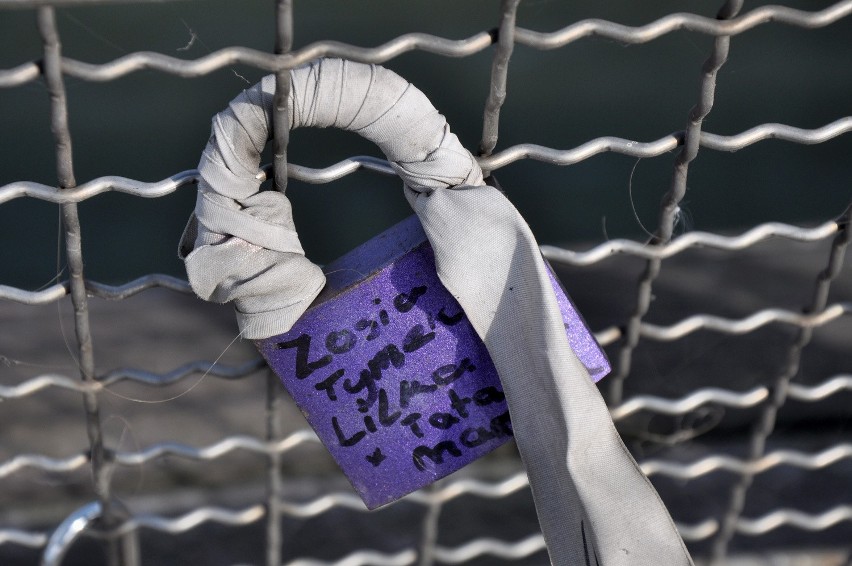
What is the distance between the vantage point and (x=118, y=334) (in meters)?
1.20

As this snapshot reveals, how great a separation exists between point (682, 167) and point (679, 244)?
87 millimetres

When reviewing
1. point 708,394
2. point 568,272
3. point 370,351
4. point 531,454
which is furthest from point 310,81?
point 568,272

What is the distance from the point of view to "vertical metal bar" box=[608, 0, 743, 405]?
0.73m

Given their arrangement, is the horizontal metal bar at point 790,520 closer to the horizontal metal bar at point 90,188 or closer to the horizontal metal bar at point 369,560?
the horizontal metal bar at point 369,560

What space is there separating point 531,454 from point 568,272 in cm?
63

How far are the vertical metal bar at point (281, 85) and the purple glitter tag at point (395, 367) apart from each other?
116mm

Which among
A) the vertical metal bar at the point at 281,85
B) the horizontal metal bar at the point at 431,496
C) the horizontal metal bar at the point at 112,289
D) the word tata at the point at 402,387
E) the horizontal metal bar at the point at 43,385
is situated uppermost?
the vertical metal bar at the point at 281,85

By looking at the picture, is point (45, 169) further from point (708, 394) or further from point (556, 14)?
point (708, 394)

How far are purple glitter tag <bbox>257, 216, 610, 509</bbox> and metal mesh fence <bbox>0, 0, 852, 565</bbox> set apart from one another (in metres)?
0.09

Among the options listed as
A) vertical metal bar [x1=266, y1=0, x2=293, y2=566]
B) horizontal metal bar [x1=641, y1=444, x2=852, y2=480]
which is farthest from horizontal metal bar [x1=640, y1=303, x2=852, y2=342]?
vertical metal bar [x1=266, y1=0, x2=293, y2=566]

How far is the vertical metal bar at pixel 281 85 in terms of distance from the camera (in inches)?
25.5

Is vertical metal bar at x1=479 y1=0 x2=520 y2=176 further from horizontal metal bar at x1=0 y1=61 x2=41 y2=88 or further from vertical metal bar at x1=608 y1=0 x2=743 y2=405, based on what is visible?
horizontal metal bar at x1=0 y1=61 x2=41 y2=88

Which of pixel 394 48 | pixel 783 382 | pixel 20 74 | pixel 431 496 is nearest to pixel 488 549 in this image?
pixel 431 496

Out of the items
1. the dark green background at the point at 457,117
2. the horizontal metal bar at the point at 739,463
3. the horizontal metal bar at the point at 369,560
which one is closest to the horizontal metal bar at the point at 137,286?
the horizontal metal bar at the point at 369,560
